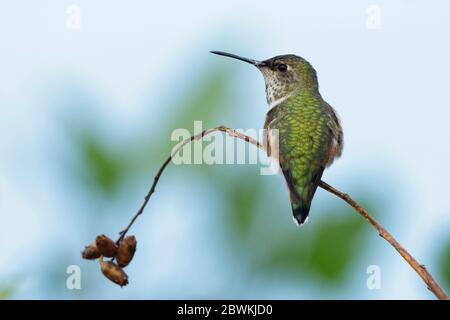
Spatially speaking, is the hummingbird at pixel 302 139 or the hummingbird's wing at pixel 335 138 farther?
the hummingbird's wing at pixel 335 138

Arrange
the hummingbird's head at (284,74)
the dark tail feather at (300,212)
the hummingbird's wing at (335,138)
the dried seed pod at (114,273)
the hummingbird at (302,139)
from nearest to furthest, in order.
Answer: the dried seed pod at (114,273) → the dark tail feather at (300,212) → the hummingbird at (302,139) → the hummingbird's wing at (335,138) → the hummingbird's head at (284,74)

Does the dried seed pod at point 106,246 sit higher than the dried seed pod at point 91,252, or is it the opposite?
the dried seed pod at point 106,246

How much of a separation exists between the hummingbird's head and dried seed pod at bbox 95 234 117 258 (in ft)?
10.3

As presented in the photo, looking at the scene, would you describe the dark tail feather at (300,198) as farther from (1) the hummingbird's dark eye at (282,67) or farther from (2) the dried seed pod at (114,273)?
(1) the hummingbird's dark eye at (282,67)

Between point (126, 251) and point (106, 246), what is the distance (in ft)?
0.32

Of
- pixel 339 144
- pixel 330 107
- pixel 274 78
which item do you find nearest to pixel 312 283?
pixel 339 144

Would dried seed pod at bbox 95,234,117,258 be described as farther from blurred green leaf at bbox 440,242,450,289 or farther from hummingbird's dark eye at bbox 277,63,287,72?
hummingbird's dark eye at bbox 277,63,287,72

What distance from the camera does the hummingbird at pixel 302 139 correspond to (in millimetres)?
3744

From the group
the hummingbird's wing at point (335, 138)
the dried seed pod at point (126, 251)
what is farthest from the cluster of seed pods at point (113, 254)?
the hummingbird's wing at point (335, 138)

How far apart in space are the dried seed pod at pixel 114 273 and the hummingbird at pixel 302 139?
0.95 metres

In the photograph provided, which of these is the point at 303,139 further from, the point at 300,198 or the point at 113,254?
the point at 113,254

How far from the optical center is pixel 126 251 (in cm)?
238

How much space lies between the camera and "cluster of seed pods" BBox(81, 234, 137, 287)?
2.33 m

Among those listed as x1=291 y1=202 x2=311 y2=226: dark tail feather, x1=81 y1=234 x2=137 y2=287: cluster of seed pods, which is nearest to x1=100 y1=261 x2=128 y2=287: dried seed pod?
x1=81 y1=234 x2=137 y2=287: cluster of seed pods
